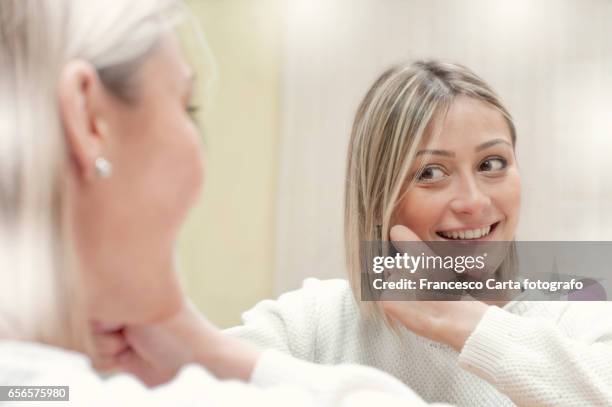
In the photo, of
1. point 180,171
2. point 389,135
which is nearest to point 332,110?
point 389,135

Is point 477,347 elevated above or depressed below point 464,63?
below

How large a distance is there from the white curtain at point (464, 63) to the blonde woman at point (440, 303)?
0.21ft

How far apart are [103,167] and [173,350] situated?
6.9 inches

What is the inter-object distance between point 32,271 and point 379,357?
1.52ft

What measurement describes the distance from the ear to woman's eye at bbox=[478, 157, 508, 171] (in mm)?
→ 454

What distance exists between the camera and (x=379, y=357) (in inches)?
30.4

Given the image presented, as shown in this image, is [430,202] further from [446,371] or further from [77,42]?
[77,42]

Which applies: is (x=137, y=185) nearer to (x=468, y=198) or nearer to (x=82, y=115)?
(x=82, y=115)

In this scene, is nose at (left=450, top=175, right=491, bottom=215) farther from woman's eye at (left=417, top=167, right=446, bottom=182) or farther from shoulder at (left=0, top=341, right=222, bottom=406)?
shoulder at (left=0, top=341, right=222, bottom=406)

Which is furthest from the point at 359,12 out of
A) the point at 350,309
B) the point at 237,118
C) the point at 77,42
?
the point at 77,42

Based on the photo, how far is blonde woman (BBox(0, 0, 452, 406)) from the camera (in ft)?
1.30

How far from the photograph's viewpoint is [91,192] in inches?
16.3

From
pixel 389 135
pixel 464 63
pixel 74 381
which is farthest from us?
pixel 464 63

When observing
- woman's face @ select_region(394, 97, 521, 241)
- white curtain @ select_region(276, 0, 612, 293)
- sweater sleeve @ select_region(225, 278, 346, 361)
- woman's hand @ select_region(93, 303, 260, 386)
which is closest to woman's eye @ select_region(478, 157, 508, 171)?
woman's face @ select_region(394, 97, 521, 241)
